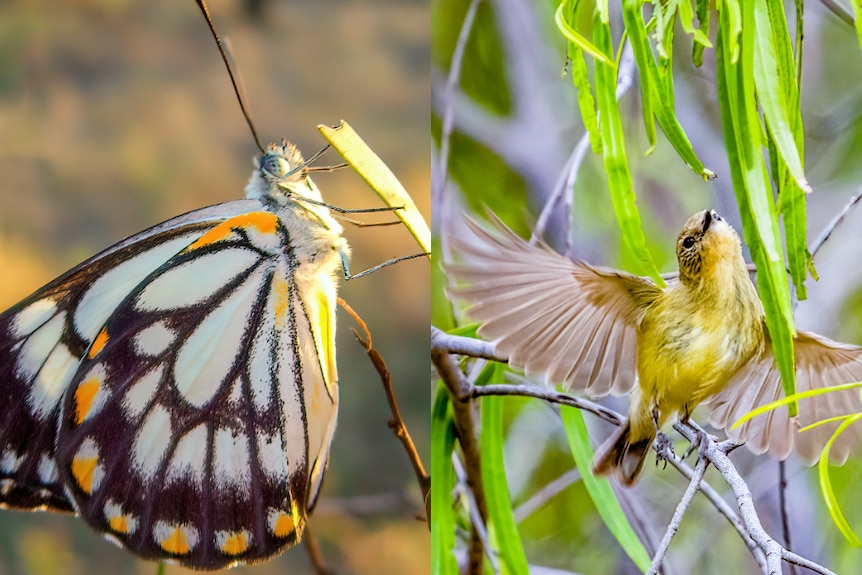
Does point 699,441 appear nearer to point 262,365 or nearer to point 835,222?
point 835,222

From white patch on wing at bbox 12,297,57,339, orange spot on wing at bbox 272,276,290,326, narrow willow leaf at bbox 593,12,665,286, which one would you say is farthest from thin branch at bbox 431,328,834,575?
white patch on wing at bbox 12,297,57,339

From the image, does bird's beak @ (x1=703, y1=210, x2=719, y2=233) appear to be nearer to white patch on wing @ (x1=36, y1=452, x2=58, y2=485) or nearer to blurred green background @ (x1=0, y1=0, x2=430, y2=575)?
blurred green background @ (x1=0, y1=0, x2=430, y2=575)

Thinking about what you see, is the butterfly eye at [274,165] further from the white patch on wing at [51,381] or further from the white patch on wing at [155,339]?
the white patch on wing at [51,381]

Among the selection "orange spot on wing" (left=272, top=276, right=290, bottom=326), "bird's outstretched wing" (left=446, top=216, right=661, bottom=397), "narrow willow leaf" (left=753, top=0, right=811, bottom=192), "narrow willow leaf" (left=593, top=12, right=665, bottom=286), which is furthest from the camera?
"orange spot on wing" (left=272, top=276, right=290, bottom=326)

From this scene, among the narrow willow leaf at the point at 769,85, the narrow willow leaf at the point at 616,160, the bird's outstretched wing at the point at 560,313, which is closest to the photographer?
the narrow willow leaf at the point at 769,85

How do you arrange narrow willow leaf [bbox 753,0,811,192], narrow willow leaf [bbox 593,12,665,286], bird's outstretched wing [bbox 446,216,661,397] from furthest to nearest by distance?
bird's outstretched wing [bbox 446,216,661,397] < narrow willow leaf [bbox 593,12,665,286] < narrow willow leaf [bbox 753,0,811,192]

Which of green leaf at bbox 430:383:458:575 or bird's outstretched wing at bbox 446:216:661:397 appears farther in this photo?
green leaf at bbox 430:383:458:575

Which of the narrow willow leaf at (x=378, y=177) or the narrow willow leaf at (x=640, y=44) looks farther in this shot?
the narrow willow leaf at (x=378, y=177)

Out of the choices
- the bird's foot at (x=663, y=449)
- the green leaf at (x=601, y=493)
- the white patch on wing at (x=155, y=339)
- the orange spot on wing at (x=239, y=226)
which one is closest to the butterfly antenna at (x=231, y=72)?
the orange spot on wing at (x=239, y=226)
